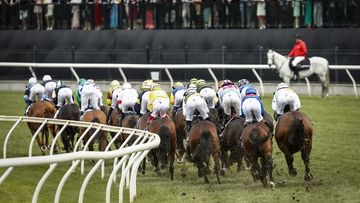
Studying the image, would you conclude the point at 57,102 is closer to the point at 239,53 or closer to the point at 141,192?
the point at 141,192

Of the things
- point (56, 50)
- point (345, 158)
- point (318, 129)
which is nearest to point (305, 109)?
point (318, 129)

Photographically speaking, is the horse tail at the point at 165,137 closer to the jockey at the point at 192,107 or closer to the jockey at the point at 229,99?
the jockey at the point at 192,107

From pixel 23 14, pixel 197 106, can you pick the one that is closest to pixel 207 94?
pixel 197 106

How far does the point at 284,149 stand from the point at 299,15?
16.6 metres

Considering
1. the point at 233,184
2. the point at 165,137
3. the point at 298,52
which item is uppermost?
the point at 298,52

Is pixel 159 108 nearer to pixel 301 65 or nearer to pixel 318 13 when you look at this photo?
pixel 301 65

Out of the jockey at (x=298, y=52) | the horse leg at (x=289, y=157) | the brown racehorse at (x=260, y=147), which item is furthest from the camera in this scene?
the jockey at (x=298, y=52)

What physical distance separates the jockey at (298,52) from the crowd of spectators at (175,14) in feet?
5.39

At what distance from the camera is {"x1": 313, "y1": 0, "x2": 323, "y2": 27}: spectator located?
34.8 metres

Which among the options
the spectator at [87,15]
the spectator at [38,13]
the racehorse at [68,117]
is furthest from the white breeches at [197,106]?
the spectator at [38,13]

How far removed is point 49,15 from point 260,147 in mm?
22342

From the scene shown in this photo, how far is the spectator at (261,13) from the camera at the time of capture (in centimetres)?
3538

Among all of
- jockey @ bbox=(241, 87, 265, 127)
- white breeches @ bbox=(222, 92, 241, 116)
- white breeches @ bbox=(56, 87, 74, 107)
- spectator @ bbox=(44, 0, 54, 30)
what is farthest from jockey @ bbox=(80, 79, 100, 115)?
spectator @ bbox=(44, 0, 54, 30)

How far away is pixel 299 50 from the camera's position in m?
33.6
